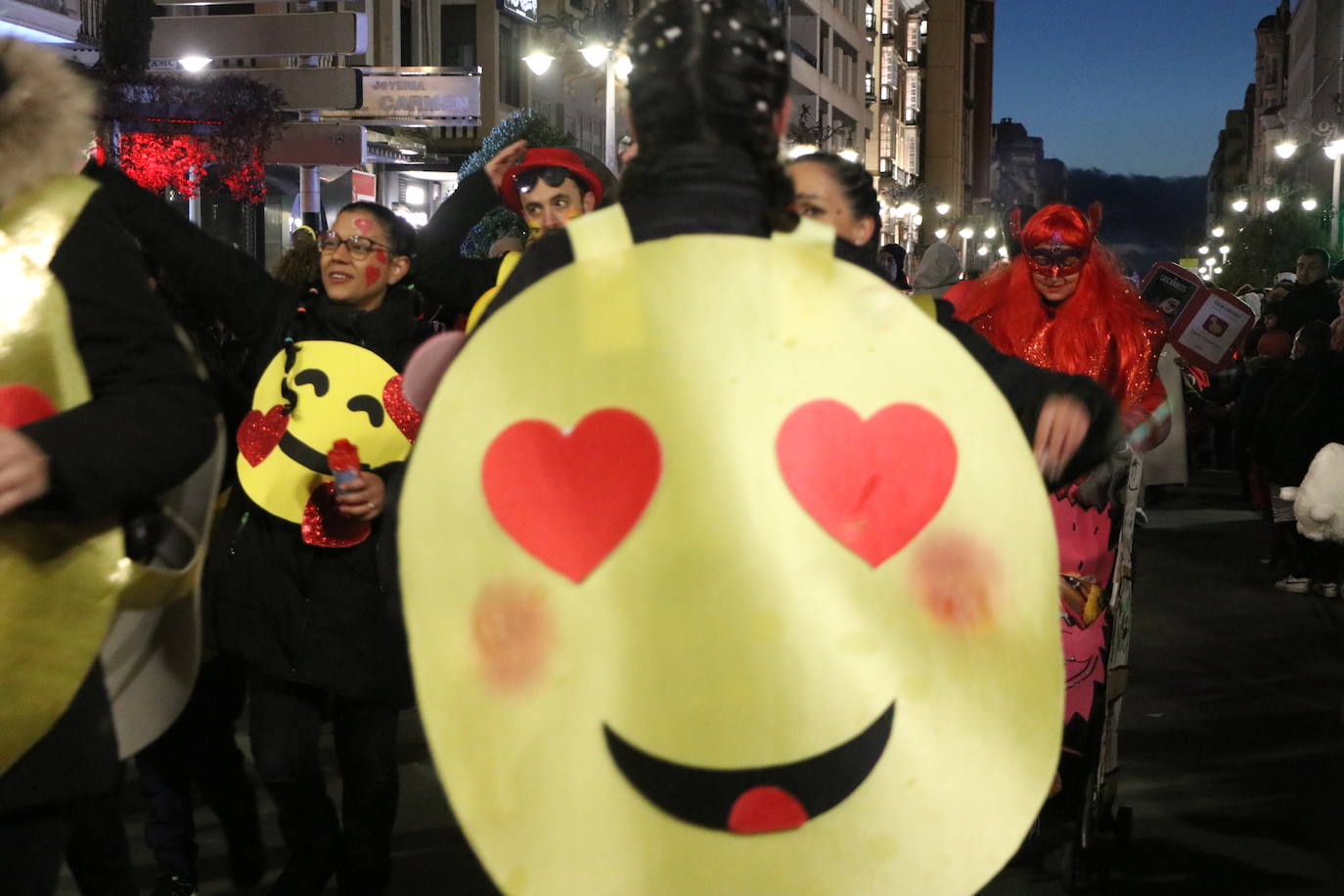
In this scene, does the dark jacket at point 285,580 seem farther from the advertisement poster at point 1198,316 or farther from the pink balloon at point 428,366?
the advertisement poster at point 1198,316

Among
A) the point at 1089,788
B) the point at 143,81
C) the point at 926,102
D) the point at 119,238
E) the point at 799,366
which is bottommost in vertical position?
the point at 1089,788

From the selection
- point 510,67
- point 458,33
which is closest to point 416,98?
point 458,33

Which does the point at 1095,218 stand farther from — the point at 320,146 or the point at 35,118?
the point at 320,146

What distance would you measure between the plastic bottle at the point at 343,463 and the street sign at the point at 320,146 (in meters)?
16.7

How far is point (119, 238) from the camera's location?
2.41 m

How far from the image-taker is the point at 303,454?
4184 millimetres

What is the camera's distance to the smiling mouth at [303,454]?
4.17 m

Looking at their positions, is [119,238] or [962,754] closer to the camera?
[962,754]

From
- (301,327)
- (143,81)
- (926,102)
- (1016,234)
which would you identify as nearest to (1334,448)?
(1016,234)

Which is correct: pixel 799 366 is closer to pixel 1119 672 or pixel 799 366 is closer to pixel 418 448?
pixel 418 448

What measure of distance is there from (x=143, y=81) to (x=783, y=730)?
14.8 m

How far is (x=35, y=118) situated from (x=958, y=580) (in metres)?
1.40

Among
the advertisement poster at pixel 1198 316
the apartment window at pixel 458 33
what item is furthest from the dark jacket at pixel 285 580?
the apartment window at pixel 458 33

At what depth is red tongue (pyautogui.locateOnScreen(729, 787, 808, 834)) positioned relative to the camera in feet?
7.00
